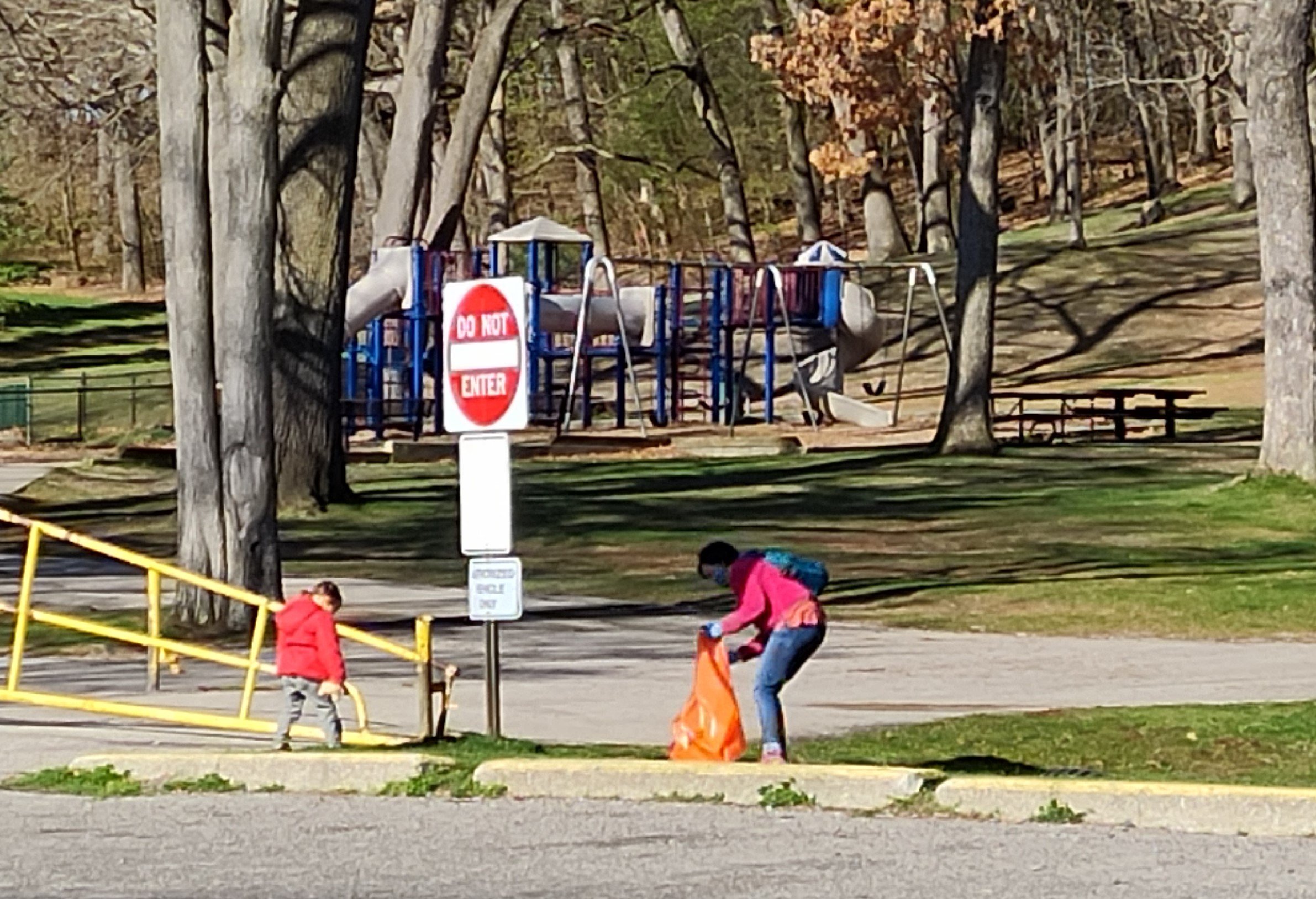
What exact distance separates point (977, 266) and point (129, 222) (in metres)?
58.9

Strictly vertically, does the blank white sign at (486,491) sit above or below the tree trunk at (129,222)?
below

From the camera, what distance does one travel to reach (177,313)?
72.5 feet

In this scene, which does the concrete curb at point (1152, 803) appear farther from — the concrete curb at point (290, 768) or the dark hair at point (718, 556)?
the concrete curb at point (290, 768)

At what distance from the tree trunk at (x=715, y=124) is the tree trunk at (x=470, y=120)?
446 inches

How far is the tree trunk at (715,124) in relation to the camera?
6203 centimetres

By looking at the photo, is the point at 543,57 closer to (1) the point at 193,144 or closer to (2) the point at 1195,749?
(1) the point at 193,144

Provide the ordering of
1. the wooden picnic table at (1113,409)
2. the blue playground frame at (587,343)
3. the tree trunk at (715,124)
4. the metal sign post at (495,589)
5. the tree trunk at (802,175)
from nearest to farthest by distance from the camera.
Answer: the metal sign post at (495,589), the wooden picnic table at (1113,409), the blue playground frame at (587,343), the tree trunk at (715,124), the tree trunk at (802,175)

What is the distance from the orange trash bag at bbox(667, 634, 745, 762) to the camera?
13406 millimetres

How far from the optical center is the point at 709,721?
44.1ft

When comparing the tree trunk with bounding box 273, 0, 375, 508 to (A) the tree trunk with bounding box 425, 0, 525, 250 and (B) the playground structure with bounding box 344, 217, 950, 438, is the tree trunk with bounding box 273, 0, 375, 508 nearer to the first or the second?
(B) the playground structure with bounding box 344, 217, 950, 438

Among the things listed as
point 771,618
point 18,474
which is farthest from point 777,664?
point 18,474

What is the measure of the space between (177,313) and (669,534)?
982 cm

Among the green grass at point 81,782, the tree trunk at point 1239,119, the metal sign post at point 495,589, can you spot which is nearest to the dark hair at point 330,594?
the metal sign post at point 495,589

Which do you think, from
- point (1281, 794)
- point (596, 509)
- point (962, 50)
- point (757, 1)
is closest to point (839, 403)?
point (962, 50)
